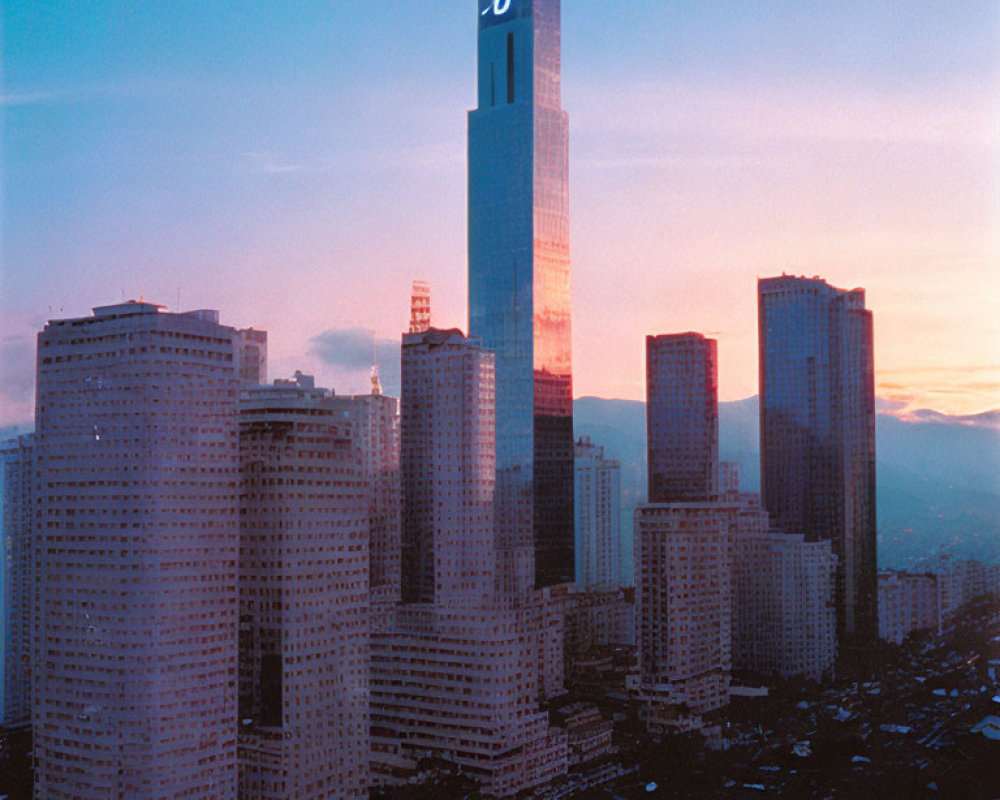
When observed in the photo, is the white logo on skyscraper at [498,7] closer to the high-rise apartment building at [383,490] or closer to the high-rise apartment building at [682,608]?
the high-rise apartment building at [383,490]

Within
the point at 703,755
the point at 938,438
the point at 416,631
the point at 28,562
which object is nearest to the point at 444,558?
the point at 416,631

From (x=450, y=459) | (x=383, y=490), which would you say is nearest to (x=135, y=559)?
(x=450, y=459)

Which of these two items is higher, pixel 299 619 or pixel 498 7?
pixel 498 7

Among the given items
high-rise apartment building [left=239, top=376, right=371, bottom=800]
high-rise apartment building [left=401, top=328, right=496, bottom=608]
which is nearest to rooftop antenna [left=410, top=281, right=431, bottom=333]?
high-rise apartment building [left=401, top=328, right=496, bottom=608]

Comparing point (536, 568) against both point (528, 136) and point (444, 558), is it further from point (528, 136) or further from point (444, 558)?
point (528, 136)

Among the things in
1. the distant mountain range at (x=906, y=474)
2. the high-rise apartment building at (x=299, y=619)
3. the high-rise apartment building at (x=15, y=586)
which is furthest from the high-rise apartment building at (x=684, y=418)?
the high-rise apartment building at (x=15, y=586)

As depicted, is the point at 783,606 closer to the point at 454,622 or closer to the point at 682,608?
the point at 682,608
